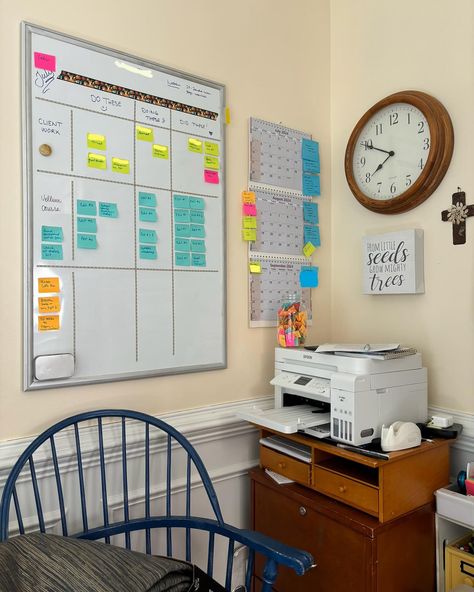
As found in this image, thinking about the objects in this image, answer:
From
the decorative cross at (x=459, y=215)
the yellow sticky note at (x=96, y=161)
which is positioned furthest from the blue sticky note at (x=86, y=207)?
the decorative cross at (x=459, y=215)

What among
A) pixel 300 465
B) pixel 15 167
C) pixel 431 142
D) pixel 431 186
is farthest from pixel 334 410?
pixel 15 167

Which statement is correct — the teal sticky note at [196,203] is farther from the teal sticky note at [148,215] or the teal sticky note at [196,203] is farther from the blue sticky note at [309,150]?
the blue sticky note at [309,150]

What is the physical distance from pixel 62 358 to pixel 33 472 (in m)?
0.34

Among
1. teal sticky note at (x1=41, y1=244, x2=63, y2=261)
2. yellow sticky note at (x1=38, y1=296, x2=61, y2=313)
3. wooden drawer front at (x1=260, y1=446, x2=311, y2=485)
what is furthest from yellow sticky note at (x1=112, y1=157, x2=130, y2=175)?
wooden drawer front at (x1=260, y1=446, x2=311, y2=485)

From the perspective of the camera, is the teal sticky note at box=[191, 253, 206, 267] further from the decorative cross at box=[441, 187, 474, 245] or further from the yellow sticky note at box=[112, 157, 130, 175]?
the decorative cross at box=[441, 187, 474, 245]

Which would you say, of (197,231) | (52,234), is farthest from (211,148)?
(52,234)

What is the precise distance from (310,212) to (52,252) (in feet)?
3.83

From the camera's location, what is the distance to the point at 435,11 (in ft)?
5.72

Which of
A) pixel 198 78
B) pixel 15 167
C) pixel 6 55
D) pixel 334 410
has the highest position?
pixel 198 78

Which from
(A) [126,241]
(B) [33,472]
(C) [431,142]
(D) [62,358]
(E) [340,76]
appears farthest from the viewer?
(E) [340,76]

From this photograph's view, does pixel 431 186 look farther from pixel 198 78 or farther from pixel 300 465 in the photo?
pixel 300 465

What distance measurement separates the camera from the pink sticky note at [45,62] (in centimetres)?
140

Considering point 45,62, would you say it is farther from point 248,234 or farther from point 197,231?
point 248,234

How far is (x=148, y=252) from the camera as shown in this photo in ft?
5.28
